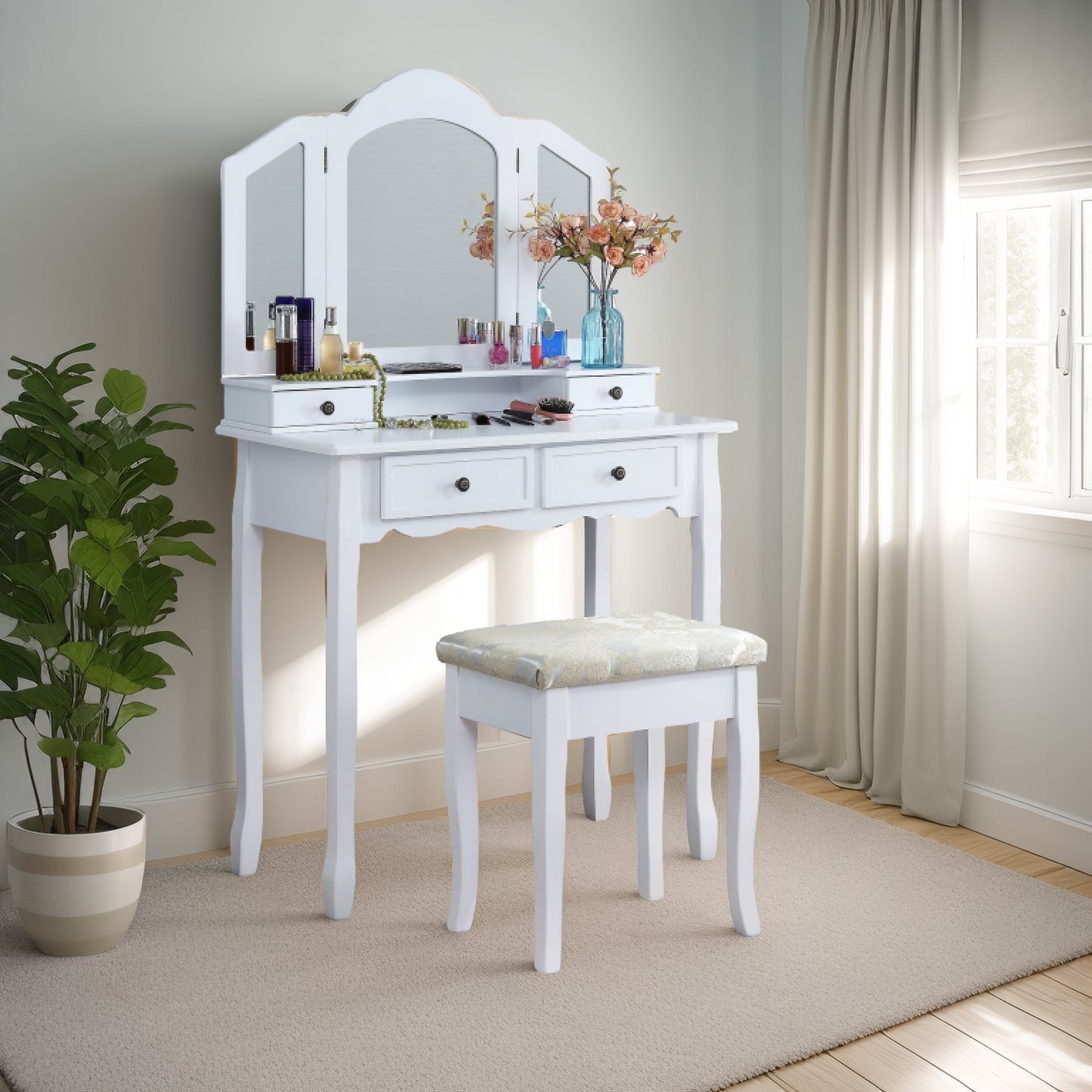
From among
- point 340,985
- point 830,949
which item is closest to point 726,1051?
point 830,949

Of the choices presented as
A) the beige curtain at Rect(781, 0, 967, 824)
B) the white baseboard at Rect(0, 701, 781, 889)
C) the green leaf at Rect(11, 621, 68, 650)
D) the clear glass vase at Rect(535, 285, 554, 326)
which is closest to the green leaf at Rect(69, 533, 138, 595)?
the green leaf at Rect(11, 621, 68, 650)

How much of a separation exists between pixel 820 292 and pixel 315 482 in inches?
60.2

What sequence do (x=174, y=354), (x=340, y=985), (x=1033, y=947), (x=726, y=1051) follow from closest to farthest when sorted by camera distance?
(x=726, y=1051) → (x=340, y=985) → (x=1033, y=947) → (x=174, y=354)

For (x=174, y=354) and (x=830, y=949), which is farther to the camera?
(x=174, y=354)

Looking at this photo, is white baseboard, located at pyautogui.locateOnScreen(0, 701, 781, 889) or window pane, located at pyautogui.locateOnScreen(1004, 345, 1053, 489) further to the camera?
window pane, located at pyautogui.locateOnScreen(1004, 345, 1053, 489)

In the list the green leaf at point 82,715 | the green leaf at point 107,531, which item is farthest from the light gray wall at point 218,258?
the green leaf at point 107,531

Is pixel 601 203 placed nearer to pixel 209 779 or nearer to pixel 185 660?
pixel 185 660

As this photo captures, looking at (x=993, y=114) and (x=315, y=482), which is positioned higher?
(x=993, y=114)

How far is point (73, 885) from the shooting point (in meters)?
2.46

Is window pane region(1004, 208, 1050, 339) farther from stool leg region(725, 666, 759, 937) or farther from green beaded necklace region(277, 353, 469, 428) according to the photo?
green beaded necklace region(277, 353, 469, 428)

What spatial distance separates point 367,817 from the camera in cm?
329

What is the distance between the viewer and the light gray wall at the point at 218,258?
2824 mm

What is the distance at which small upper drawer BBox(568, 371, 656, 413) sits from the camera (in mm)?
3137

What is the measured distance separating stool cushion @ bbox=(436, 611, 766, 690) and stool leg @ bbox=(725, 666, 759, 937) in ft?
0.23
